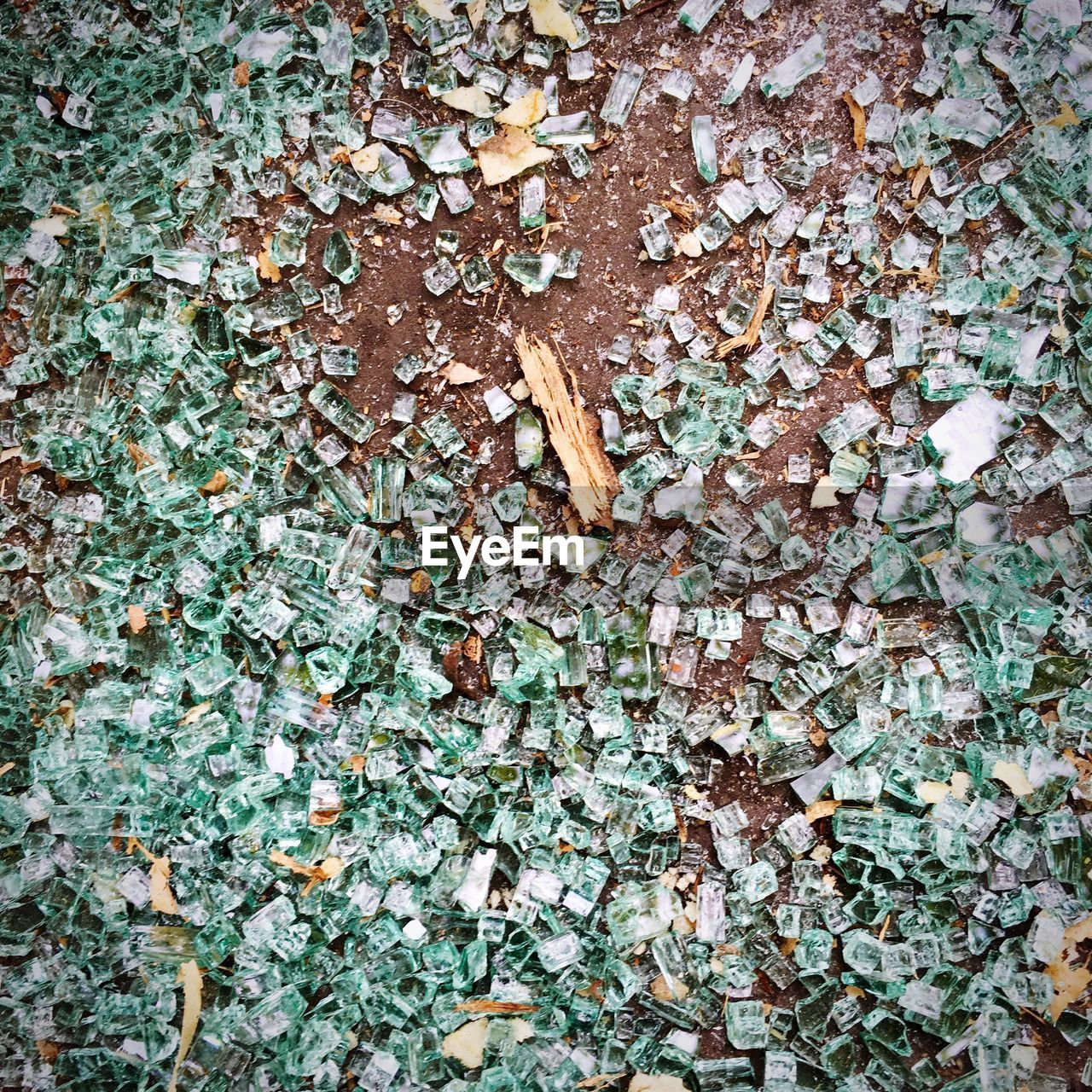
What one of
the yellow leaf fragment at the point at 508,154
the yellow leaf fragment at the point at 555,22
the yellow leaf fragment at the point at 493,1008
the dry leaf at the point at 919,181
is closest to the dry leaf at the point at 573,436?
the yellow leaf fragment at the point at 508,154

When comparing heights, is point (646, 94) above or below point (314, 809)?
above

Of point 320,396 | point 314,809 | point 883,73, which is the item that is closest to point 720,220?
point 883,73

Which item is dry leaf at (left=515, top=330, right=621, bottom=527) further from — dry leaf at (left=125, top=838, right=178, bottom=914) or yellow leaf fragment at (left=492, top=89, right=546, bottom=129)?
dry leaf at (left=125, top=838, right=178, bottom=914)

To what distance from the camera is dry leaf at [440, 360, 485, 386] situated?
49.2 inches

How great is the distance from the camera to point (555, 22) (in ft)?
4.06

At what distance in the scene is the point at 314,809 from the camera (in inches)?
47.1

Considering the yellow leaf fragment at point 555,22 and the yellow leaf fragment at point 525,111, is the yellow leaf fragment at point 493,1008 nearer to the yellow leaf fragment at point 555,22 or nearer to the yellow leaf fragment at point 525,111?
the yellow leaf fragment at point 525,111

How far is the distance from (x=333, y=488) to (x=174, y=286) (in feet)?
1.17

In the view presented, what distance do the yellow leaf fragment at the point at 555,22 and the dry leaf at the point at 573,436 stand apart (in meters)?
0.41

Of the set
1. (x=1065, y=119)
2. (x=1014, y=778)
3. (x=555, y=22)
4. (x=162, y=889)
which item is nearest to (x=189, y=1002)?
(x=162, y=889)

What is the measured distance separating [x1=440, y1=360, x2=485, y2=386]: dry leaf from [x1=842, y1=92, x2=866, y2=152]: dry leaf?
23.5 inches

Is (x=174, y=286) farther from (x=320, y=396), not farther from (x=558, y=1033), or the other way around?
(x=558, y=1033)

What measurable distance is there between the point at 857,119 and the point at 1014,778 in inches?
35.4

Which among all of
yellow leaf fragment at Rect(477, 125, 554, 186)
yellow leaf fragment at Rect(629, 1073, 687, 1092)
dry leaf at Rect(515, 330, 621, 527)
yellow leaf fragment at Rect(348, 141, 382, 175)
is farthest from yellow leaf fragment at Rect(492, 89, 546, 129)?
yellow leaf fragment at Rect(629, 1073, 687, 1092)
